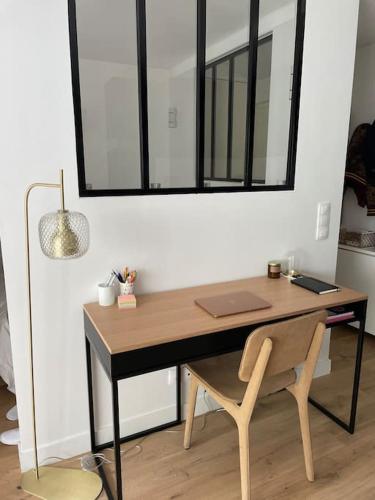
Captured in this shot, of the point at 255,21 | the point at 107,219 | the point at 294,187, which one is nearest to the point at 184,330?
the point at 107,219

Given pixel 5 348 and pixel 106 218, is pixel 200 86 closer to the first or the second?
pixel 106 218

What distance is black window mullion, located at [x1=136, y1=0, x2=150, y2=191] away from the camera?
167cm

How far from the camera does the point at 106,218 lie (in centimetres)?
172

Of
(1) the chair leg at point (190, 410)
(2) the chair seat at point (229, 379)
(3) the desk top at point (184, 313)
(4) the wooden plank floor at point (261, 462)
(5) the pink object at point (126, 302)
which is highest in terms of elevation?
(5) the pink object at point (126, 302)

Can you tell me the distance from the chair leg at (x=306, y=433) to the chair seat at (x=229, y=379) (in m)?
0.11

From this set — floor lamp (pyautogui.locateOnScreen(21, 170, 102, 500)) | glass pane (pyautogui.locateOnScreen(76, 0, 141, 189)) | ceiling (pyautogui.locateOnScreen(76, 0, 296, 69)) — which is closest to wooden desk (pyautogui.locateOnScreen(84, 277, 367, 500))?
Result: floor lamp (pyautogui.locateOnScreen(21, 170, 102, 500))

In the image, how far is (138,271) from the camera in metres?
1.85

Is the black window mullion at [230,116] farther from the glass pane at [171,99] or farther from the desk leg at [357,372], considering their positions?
the desk leg at [357,372]

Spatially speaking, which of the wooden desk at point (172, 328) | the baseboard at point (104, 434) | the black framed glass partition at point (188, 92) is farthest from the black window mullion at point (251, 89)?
the baseboard at point (104, 434)

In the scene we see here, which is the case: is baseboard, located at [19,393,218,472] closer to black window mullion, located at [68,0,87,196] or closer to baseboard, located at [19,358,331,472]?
baseboard, located at [19,358,331,472]

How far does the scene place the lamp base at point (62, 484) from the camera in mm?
1592

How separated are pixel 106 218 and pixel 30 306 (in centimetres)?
52

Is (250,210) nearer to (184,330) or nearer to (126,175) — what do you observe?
(184,330)

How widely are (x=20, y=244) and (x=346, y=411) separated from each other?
6.70ft
